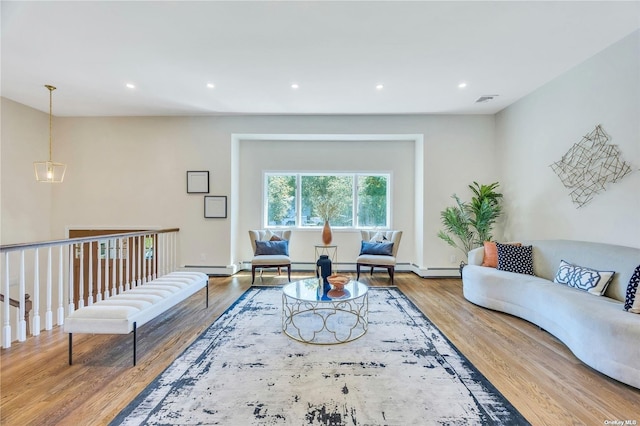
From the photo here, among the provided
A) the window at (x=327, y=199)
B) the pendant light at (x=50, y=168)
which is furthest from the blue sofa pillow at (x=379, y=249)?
the pendant light at (x=50, y=168)

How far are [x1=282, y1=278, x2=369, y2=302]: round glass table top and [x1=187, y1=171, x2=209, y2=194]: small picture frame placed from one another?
3192 mm

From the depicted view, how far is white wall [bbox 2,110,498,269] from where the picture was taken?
5.25m

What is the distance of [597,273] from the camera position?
2.74 meters

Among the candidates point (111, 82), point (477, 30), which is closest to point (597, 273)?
point (477, 30)

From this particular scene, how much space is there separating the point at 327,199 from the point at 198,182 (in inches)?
100

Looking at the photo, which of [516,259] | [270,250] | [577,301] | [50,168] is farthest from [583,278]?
[50,168]

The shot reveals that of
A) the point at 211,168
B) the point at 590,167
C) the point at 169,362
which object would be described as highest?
the point at 211,168

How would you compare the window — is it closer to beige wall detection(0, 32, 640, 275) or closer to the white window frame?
the white window frame

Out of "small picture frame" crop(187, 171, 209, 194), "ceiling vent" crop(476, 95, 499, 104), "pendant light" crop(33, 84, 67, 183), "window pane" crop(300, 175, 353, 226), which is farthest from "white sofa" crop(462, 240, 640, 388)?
"pendant light" crop(33, 84, 67, 183)

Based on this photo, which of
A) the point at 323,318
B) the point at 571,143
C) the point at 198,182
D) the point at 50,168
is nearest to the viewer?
the point at 323,318

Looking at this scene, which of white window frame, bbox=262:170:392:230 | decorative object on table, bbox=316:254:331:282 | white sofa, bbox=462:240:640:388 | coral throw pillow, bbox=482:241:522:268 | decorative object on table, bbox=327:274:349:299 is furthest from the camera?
white window frame, bbox=262:170:392:230

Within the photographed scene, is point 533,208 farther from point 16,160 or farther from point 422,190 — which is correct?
point 16,160

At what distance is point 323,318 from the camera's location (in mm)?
2975

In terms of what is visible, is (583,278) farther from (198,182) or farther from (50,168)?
(50,168)
